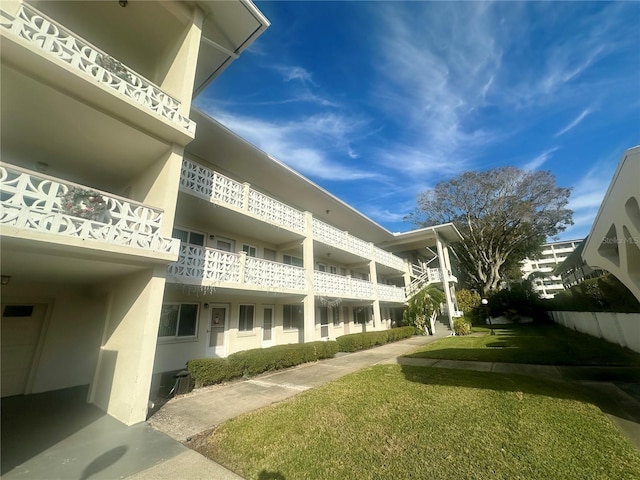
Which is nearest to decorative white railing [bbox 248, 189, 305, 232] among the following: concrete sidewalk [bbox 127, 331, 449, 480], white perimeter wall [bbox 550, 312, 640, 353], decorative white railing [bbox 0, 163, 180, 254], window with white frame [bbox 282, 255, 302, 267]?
window with white frame [bbox 282, 255, 302, 267]

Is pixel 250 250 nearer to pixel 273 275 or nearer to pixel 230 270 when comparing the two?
pixel 273 275

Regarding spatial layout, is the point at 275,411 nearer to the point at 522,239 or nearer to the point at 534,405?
the point at 534,405

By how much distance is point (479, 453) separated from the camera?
11.9 ft

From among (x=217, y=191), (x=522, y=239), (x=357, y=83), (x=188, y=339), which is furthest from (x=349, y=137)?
(x=522, y=239)

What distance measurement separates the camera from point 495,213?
28.3m

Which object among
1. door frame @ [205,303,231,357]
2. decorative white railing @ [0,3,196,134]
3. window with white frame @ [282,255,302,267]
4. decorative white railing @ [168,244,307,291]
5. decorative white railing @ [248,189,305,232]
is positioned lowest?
door frame @ [205,303,231,357]

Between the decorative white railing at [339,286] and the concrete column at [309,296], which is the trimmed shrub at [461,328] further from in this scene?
the concrete column at [309,296]

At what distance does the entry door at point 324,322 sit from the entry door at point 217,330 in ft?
23.6

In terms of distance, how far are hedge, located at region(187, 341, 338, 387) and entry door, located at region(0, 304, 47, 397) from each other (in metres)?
4.50

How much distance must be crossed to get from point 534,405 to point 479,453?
105 inches

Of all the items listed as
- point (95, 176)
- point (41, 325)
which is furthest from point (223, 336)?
point (95, 176)

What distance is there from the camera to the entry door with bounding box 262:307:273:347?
12556 millimetres

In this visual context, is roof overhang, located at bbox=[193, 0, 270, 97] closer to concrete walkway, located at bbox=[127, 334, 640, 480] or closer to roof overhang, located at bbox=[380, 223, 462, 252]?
concrete walkway, located at bbox=[127, 334, 640, 480]

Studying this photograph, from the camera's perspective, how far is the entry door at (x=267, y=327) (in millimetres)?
12556
